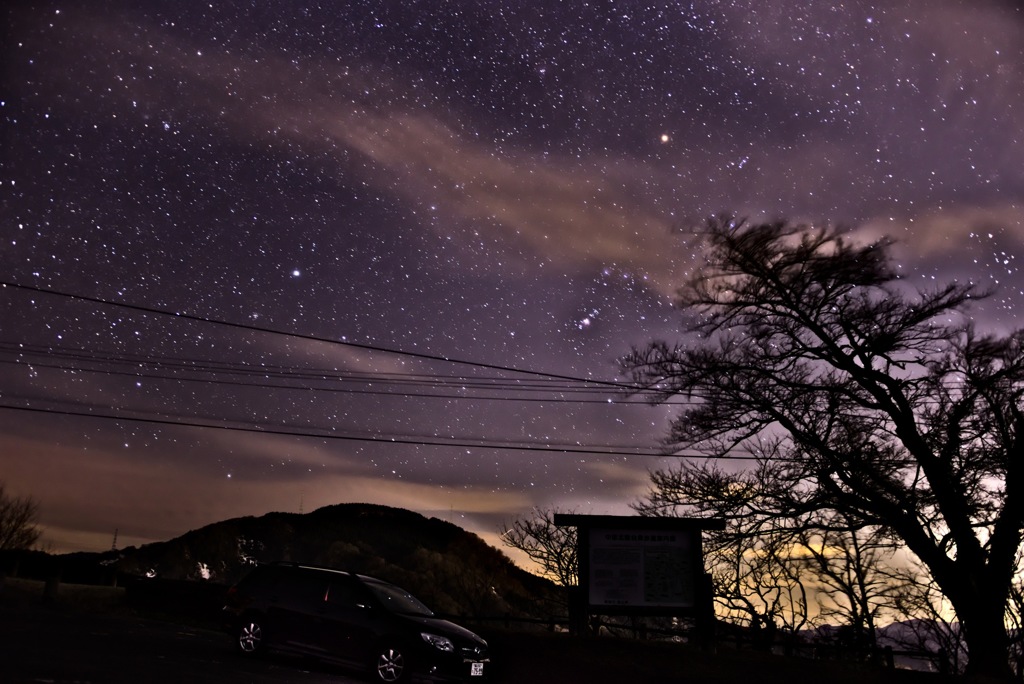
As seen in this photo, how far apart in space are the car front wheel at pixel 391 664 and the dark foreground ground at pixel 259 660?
1.47 ft

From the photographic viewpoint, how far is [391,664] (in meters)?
11.4

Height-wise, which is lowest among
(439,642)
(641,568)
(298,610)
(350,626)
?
(439,642)

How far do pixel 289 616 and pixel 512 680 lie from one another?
4280 mm

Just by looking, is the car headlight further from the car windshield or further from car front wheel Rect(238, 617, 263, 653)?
car front wheel Rect(238, 617, 263, 653)

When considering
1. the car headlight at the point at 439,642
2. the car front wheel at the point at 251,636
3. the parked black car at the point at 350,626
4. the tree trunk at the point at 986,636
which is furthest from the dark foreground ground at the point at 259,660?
the car headlight at the point at 439,642

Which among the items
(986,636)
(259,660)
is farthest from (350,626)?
(986,636)

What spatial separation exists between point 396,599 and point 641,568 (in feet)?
25.5

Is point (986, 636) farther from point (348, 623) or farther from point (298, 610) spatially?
point (298, 610)

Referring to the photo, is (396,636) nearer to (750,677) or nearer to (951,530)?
(750,677)

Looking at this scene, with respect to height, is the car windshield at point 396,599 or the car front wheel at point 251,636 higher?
the car windshield at point 396,599

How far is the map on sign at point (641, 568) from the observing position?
1827 centimetres

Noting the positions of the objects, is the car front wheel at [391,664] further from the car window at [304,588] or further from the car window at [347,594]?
the car window at [304,588]

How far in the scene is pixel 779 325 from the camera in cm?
Answer: 1864

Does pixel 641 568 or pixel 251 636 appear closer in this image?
pixel 251 636
